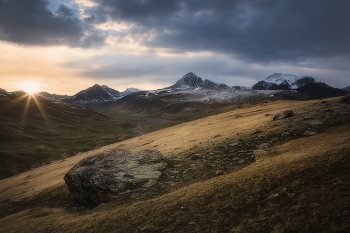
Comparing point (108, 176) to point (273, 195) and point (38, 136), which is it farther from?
point (38, 136)

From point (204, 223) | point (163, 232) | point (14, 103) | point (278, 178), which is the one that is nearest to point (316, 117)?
point (278, 178)

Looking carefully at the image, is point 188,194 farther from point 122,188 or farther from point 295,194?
point 122,188

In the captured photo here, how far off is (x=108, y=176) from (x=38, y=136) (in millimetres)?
97470

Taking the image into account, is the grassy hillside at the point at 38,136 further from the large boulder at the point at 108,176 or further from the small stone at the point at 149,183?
the small stone at the point at 149,183

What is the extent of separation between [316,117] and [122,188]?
21.2 m

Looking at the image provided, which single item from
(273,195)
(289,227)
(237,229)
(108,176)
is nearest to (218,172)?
(273,195)

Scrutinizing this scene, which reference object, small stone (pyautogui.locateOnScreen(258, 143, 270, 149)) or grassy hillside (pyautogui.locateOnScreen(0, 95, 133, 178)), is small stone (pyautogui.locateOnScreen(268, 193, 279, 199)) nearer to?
small stone (pyautogui.locateOnScreen(258, 143, 270, 149))

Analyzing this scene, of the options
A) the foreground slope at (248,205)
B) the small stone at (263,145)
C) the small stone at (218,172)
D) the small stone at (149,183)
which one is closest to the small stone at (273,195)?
the foreground slope at (248,205)

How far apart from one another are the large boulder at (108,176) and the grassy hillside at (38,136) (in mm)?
57483

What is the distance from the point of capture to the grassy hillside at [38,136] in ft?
194

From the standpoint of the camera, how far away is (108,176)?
527 inches

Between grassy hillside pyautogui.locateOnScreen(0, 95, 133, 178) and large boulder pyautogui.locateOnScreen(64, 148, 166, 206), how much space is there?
57.5m

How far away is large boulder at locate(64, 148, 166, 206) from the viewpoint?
500 inches

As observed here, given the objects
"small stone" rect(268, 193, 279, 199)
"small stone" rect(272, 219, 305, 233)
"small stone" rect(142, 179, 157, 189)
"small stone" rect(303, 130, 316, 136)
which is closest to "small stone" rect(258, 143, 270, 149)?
"small stone" rect(303, 130, 316, 136)
